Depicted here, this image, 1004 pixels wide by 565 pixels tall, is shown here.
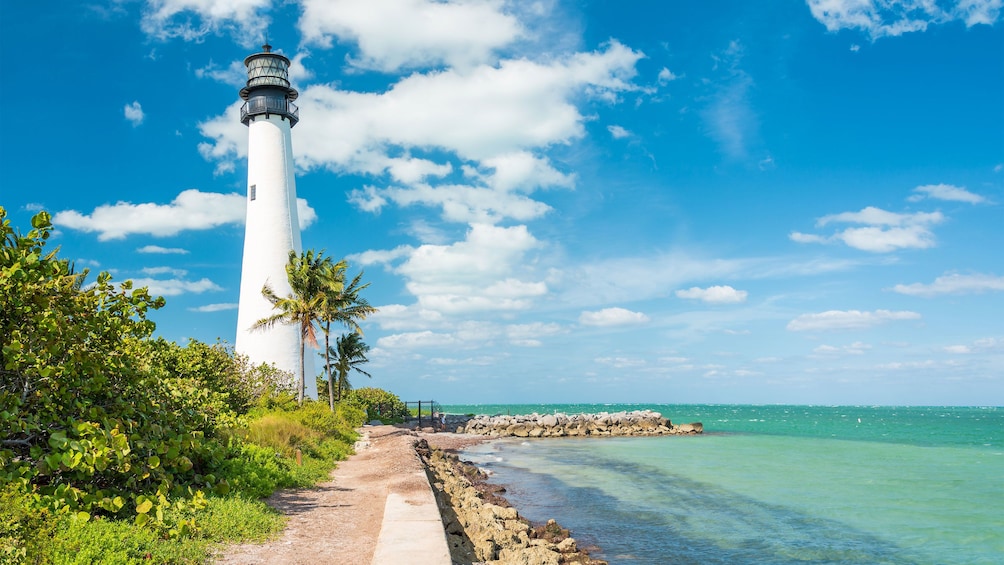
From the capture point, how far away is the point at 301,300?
99.1 feet

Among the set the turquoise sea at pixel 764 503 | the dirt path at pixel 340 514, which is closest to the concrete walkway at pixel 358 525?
the dirt path at pixel 340 514

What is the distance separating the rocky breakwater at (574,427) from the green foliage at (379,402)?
18.7ft

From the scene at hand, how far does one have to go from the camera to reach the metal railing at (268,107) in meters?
31.4

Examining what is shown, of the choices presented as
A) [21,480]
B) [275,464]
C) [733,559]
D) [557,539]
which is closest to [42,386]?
[21,480]

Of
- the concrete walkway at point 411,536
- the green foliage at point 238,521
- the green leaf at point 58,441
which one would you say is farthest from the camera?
the green foliage at point 238,521

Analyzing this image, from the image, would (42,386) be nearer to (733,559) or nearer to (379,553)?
(379,553)

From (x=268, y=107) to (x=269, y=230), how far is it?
5.99 m

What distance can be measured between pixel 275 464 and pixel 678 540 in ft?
28.6

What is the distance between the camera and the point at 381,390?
49.2 meters

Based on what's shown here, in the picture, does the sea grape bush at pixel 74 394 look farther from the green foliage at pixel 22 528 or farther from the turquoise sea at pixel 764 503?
the turquoise sea at pixel 764 503

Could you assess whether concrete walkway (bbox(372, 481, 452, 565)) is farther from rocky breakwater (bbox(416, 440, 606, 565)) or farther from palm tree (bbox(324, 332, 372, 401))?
palm tree (bbox(324, 332, 372, 401))

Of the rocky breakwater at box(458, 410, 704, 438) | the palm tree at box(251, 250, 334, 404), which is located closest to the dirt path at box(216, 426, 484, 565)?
the palm tree at box(251, 250, 334, 404)

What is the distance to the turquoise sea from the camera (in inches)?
554

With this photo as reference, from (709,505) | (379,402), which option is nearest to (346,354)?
(379,402)
